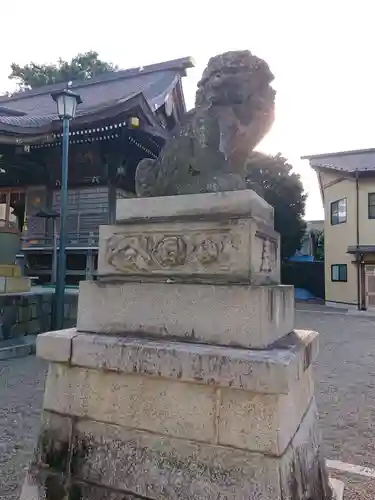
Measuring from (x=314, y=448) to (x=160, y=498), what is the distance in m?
0.97

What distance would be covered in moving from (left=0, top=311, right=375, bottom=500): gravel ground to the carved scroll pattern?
1.80 metres

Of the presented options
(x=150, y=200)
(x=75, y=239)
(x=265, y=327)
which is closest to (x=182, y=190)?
(x=150, y=200)

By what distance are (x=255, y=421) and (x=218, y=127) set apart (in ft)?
5.52

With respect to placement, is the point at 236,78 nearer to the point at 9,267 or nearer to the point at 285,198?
the point at 9,267

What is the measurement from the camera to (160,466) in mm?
1823

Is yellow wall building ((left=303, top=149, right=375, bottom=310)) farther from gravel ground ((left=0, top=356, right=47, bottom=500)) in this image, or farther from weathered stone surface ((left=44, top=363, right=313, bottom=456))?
weathered stone surface ((left=44, top=363, right=313, bottom=456))

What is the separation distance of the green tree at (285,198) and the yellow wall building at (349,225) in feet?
5.86

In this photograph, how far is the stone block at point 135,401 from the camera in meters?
1.79

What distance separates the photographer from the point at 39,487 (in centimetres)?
201

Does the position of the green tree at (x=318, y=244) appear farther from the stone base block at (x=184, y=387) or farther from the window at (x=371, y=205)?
the stone base block at (x=184, y=387)

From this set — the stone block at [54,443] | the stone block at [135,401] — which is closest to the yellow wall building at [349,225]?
the stone block at [135,401]

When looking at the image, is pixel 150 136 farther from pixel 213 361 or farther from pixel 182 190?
pixel 213 361

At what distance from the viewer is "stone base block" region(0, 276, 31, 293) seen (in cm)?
736

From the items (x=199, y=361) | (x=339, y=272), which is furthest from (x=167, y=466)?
(x=339, y=272)
